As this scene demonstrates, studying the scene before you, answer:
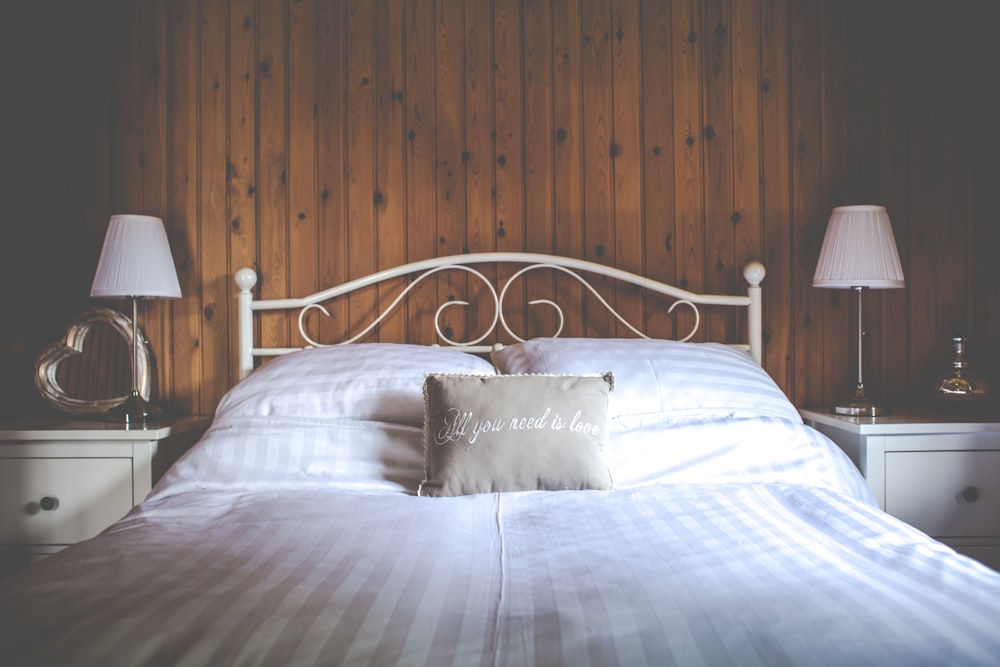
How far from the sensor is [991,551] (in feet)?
6.16

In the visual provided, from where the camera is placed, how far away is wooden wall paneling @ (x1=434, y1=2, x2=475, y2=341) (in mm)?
2311

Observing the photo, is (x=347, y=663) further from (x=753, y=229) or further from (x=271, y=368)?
(x=753, y=229)

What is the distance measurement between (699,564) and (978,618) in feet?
1.10

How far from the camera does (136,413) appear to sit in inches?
82.4

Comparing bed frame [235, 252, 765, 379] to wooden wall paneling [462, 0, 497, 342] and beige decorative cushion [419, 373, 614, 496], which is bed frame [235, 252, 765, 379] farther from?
beige decorative cushion [419, 373, 614, 496]

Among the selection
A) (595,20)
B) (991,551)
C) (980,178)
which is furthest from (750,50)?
(991,551)

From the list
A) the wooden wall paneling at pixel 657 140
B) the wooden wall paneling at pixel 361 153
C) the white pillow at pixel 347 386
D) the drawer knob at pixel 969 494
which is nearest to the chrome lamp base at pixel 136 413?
the white pillow at pixel 347 386

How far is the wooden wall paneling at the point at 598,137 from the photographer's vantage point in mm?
2318

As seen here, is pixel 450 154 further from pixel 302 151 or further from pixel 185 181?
pixel 185 181

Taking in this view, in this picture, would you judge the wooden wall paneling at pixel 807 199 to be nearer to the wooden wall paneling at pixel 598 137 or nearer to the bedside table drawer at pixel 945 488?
the bedside table drawer at pixel 945 488

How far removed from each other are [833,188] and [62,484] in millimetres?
2672

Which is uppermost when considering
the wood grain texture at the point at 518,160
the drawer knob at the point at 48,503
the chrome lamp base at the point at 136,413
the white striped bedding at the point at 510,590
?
the wood grain texture at the point at 518,160

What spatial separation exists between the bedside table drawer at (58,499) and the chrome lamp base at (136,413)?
0.56 ft

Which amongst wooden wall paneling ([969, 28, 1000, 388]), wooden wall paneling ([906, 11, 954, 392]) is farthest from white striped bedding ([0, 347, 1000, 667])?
wooden wall paneling ([969, 28, 1000, 388])
